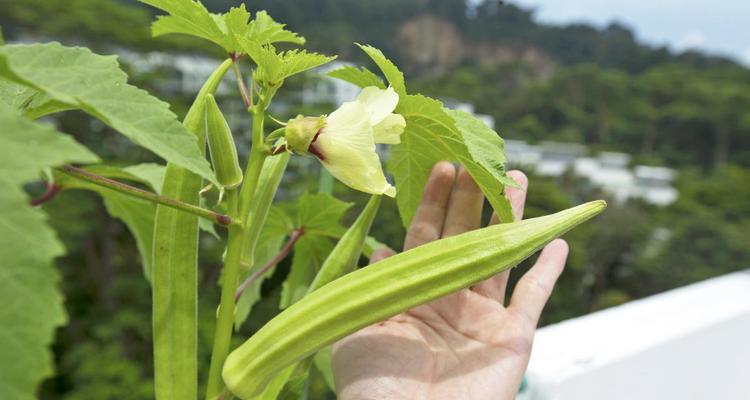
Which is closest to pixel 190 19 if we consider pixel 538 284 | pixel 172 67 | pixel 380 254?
pixel 380 254

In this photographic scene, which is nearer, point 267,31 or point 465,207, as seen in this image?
point 267,31

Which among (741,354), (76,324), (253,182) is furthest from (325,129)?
(76,324)

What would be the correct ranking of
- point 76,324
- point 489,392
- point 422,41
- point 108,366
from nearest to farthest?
point 489,392 → point 108,366 → point 76,324 → point 422,41

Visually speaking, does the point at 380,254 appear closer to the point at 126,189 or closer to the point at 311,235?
the point at 311,235

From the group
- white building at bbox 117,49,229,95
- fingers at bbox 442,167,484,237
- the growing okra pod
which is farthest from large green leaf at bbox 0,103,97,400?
white building at bbox 117,49,229,95

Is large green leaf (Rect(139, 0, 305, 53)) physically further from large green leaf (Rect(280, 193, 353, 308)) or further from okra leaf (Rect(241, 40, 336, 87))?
large green leaf (Rect(280, 193, 353, 308))

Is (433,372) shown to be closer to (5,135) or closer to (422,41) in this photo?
(5,135)

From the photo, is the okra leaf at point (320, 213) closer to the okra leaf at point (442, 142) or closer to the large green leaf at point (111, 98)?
the okra leaf at point (442, 142)
